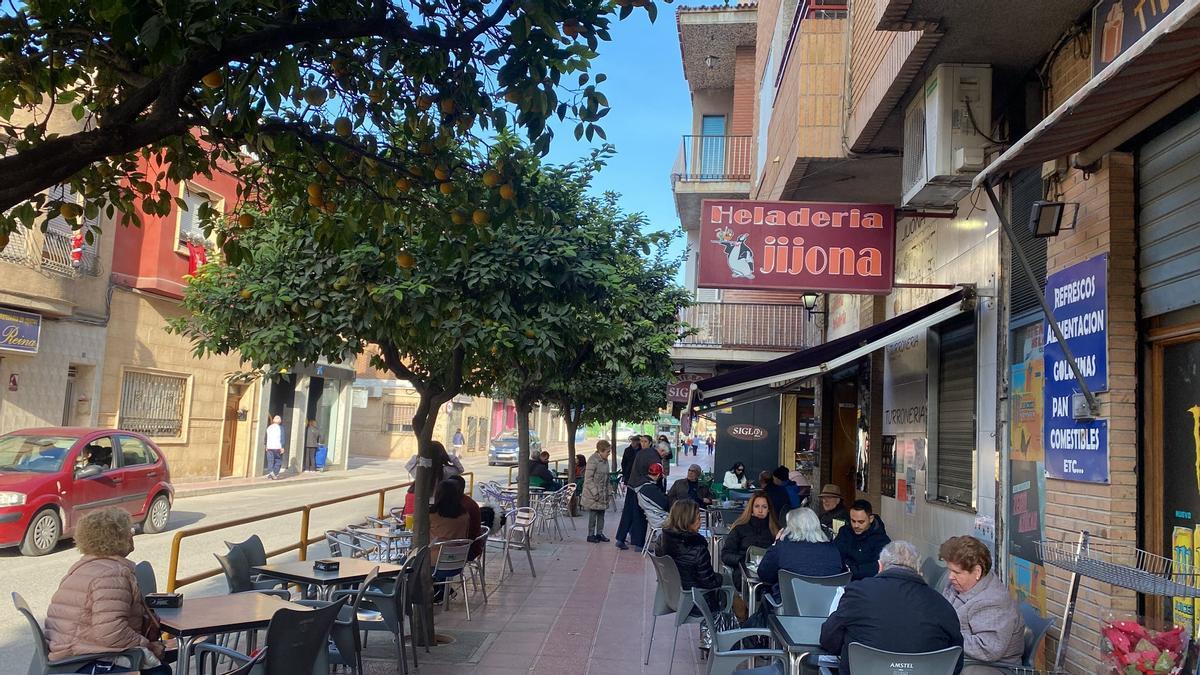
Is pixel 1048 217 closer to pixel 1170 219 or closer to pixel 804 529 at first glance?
pixel 1170 219

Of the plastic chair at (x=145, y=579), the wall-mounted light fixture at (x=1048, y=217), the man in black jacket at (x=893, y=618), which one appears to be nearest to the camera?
the man in black jacket at (x=893, y=618)

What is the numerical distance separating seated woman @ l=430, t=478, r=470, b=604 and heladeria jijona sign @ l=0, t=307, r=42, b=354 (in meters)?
12.9

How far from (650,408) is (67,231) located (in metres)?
15.0

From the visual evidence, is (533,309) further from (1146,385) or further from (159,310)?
(159,310)

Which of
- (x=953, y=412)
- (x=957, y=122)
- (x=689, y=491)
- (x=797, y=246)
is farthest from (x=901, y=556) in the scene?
(x=689, y=491)

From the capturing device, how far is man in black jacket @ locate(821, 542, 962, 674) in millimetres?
4301

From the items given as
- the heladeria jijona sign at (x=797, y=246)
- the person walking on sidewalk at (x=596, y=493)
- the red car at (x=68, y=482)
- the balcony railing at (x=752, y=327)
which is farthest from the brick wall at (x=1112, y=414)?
the balcony railing at (x=752, y=327)

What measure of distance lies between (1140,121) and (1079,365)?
1.52 meters

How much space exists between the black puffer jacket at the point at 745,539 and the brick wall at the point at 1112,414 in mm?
2473

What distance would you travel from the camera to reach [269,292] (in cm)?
790

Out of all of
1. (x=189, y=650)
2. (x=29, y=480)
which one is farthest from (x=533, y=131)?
(x=29, y=480)

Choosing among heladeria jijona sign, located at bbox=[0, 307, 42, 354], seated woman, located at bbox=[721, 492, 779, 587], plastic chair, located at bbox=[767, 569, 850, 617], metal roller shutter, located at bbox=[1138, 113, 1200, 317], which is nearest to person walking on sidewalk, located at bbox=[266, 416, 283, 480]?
heladeria jijona sign, located at bbox=[0, 307, 42, 354]

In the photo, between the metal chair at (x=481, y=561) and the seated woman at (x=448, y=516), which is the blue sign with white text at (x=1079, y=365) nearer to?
the metal chair at (x=481, y=561)

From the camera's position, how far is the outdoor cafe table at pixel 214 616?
4.85 m
